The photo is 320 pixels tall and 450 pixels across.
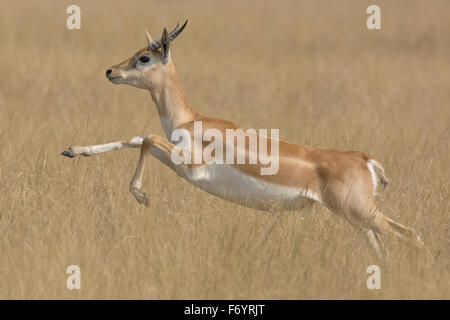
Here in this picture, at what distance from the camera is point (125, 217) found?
259 inches

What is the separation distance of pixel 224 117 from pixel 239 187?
532 cm

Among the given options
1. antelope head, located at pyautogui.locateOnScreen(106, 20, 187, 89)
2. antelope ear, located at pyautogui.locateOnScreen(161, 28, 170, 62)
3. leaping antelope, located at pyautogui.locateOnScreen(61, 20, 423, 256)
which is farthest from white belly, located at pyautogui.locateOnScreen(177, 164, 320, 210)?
antelope ear, located at pyautogui.locateOnScreen(161, 28, 170, 62)

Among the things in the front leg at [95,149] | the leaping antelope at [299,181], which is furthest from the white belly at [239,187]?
the front leg at [95,149]

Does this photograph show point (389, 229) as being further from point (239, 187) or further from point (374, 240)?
point (239, 187)

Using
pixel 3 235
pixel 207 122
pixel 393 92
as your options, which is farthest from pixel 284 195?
pixel 393 92

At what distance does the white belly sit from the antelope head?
0.93 metres

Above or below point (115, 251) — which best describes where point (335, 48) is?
above

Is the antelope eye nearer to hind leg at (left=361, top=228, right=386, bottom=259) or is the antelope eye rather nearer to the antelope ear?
the antelope ear

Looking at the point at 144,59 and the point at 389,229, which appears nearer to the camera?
the point at 389,229

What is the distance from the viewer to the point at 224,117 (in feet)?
38.3

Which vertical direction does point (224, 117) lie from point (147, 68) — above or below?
above

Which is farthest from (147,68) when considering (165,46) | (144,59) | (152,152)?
(152,152)

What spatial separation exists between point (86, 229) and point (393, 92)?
8.77m

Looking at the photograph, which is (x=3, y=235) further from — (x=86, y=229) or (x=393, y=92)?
(x=393, y=92)
